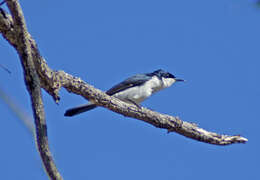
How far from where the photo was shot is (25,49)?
2150 millimetres

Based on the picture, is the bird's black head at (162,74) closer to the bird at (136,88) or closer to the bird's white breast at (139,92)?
the bird at (136,88)

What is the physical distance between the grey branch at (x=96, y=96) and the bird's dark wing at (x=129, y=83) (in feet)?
7.66

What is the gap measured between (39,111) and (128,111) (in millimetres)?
2161

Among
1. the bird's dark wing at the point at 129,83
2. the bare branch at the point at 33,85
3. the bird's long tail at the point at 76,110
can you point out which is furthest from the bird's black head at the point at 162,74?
the bare branch at the point at 33,85

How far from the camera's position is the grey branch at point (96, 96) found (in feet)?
8.07

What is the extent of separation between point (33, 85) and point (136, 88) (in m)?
4.62

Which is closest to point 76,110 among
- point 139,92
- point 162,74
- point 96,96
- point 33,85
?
point 139,92

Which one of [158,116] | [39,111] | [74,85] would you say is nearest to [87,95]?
[74,85]

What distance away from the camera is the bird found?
6035mm

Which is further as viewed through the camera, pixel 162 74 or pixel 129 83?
pixel 162 74

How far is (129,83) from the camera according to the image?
6.70m

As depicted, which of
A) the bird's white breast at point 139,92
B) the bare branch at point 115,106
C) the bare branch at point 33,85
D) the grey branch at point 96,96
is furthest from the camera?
the bird's white breast at point 139,92

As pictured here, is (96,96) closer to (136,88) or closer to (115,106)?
(115,106)

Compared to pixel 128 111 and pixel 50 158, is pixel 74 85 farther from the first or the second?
pixel 50 158
